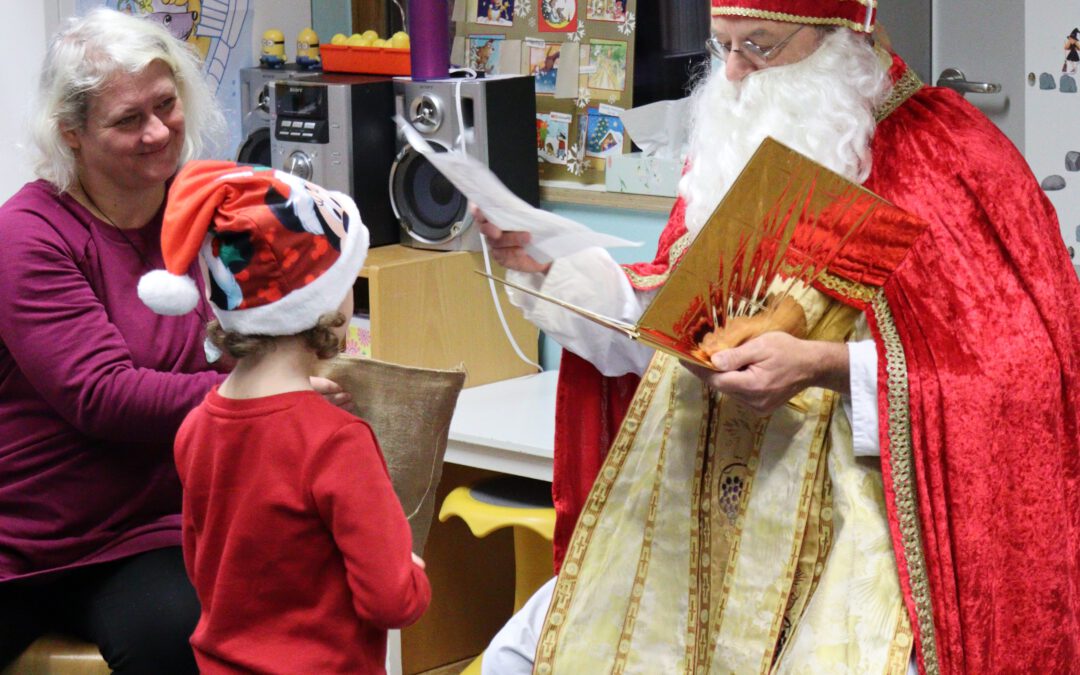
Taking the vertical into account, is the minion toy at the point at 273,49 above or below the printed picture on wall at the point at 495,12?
below

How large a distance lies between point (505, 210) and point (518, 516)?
1085 mm

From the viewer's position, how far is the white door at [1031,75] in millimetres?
3047

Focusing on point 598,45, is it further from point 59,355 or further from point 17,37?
point 59,355

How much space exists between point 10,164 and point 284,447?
6.48ft

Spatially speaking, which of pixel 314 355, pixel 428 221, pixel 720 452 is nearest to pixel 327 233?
pixel 314 355

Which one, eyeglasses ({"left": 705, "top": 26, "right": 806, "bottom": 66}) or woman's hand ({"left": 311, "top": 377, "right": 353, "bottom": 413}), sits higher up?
eyeglasses ({"left": 705, "top": 26, "right": 806, "bottom": 66})

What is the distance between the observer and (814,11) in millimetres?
1839

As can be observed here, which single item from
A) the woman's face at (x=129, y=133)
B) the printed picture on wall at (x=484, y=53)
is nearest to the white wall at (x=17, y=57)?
the printed picture on wall at (x=484, y=53)

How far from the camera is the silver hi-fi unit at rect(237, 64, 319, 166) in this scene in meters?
3.50

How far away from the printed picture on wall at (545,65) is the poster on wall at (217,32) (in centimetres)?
77

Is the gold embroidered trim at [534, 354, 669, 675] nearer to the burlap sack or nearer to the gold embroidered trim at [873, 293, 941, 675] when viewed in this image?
the burlap sack

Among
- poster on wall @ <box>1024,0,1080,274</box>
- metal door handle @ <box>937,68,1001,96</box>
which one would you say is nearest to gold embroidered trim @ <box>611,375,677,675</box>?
poster on wall @ <box>1024,0,1080,274</box>

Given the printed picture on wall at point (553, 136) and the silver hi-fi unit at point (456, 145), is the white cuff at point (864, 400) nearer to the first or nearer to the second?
the silver hi-fi unit at point (456, 145)

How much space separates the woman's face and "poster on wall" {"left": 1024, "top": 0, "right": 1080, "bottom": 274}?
189cm
